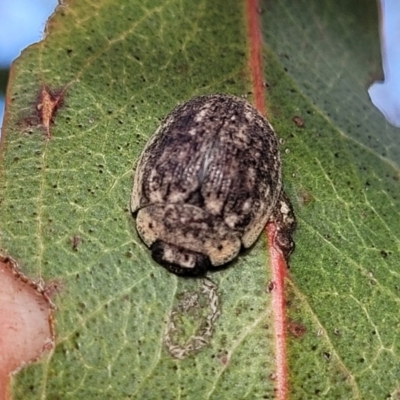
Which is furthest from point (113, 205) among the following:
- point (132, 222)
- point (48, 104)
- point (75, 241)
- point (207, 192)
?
point (48, 104)

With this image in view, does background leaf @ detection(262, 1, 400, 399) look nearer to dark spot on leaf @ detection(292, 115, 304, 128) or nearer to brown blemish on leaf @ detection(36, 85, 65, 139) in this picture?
dark spot on leaf @ detection(292, 115, 304, 128)

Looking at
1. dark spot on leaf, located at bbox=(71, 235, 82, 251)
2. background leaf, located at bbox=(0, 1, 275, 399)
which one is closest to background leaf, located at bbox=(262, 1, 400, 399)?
background leaf, located at bbox=(0, 1, 275, 399)

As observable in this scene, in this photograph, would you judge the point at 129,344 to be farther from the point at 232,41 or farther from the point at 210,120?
the point at 232,41

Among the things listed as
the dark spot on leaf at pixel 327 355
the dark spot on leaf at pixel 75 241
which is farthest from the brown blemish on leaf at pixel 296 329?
the dark spot on leaf at pixel 75 241

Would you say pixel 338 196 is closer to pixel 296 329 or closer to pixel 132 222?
pixel 296 329

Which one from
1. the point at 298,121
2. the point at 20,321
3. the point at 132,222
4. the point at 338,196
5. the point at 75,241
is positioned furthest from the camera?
the point at 298,121

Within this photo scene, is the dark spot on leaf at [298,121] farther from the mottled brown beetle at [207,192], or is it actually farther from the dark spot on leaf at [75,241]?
the dark spot on leaf at [75,241]

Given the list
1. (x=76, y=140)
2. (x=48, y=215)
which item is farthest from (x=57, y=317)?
(x=76, y=140)
